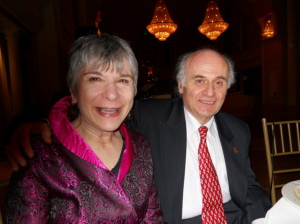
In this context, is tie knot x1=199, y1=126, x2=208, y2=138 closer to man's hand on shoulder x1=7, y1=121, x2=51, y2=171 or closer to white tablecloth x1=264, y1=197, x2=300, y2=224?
white tablecloth x1=264, y1=197, x2=300, y2=224

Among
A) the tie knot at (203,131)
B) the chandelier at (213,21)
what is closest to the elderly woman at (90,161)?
the tie knot at (203,131)

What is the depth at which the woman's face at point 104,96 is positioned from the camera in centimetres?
110

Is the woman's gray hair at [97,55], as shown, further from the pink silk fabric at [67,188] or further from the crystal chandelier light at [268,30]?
the crystal chandelier light at [268,30]

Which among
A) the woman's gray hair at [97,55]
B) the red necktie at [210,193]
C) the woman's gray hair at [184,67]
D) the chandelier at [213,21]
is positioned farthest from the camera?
the chandelier at [213,21]

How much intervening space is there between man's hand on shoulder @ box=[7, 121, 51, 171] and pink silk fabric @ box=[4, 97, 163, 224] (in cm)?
3

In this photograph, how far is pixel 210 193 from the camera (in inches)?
60.2

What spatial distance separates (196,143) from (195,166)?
175 mm

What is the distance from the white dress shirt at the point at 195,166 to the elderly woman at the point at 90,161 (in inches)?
14.6

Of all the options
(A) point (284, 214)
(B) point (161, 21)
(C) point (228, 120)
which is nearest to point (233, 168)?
(C) point (228, 120)

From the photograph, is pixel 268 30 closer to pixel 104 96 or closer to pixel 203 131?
pixel 203 131

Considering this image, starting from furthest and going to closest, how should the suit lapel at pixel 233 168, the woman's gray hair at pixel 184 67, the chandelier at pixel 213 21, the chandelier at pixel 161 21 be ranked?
the chandelier at pixel 213 21 < the chandelier at pixel 161 21 < the woman's gray hair at pixel 184 67 < the suit lapel at pixel 233 168

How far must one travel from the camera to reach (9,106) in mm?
5363

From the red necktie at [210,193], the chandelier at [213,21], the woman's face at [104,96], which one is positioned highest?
the chandelier at [213,21]

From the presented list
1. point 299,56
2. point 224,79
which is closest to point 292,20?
point 299,56
